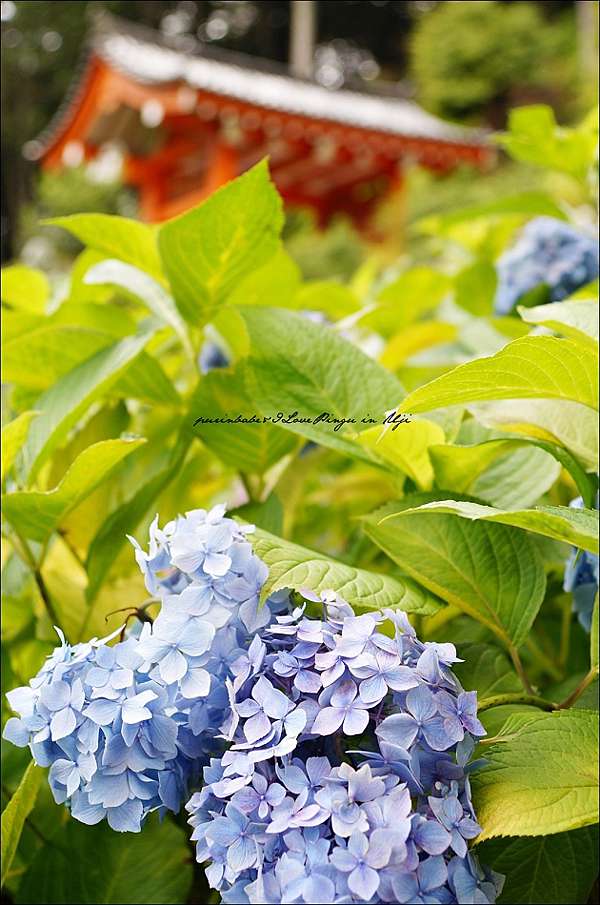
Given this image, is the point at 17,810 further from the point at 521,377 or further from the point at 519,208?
the point at 519,208

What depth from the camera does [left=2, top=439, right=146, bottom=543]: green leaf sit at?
1.62ft

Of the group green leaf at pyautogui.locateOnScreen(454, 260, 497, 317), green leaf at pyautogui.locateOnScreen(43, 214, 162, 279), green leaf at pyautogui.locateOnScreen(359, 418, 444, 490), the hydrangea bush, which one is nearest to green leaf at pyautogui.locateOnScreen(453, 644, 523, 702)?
the hydrangea bush

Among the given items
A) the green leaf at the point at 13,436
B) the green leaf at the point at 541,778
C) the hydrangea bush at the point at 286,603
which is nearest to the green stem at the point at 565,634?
the hydrangea bush at the point at 286,603

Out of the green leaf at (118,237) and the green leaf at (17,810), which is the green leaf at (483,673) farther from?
the green leaf at (118,237)

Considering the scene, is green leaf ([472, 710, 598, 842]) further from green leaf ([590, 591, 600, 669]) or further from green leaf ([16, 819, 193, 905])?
green leaf ([16, 819, 193, 905])

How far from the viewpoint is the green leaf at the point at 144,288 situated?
0.66 m

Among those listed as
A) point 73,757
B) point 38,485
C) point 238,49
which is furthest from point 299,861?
point 238,49

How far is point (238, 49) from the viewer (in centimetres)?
2508

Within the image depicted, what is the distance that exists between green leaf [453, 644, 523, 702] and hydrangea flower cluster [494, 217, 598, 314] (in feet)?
1.39

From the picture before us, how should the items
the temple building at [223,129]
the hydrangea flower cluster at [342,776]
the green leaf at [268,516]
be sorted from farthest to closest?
the temple building at [223,129] → the green leaf at [268,516] → the hydrangea flower cluster at [342,776]

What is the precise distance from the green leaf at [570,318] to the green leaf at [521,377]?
0.05 metres

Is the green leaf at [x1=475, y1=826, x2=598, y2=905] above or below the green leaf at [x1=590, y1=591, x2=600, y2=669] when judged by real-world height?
below

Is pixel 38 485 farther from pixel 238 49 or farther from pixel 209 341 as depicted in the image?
pixel 238 49

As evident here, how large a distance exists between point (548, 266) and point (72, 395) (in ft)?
1.47
